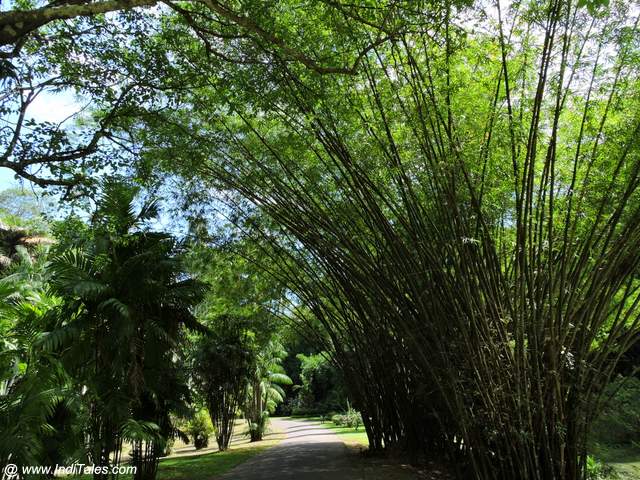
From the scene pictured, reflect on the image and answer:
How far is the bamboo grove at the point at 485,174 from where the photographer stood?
415cm

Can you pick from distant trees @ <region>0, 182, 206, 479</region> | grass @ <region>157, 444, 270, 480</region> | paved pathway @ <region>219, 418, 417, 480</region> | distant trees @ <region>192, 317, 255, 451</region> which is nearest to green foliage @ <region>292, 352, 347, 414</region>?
distant trees @ <region>192, 317, 255, 451</region>

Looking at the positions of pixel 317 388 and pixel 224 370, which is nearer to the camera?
pixel 224 370

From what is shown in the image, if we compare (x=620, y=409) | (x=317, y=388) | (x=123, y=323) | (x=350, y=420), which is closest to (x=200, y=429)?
(x=350, y=420)

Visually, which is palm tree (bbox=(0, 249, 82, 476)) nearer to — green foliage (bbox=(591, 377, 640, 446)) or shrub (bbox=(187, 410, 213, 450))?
green foliage (bbox=(591, 377, 640, 446))

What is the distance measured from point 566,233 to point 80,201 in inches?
190

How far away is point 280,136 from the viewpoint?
21.2ft

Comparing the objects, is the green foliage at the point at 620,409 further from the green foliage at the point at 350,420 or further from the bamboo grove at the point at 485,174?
the green foliage at the point at 350,420

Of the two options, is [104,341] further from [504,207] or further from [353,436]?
[353,436]

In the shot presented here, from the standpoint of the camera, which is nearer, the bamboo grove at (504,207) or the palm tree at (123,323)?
the bamboo grove at (504,207)

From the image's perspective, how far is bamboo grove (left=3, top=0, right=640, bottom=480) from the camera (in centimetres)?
415

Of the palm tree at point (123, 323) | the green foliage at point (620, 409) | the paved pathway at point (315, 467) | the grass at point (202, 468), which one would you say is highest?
the palm tree at point (123, 323)

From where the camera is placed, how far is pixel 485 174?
4715 millimetres

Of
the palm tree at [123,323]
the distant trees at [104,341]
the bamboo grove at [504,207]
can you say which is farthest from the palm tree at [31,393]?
the bamboo grove at [504,207]

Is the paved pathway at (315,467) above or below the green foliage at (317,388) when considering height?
below
